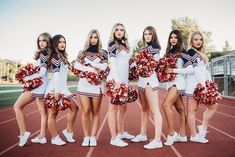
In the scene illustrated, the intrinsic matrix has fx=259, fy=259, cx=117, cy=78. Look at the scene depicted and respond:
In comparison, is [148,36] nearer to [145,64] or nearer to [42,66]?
[145,64]

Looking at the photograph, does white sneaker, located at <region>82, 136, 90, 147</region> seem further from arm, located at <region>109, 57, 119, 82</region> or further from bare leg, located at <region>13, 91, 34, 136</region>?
arm, located at <region>109, 57, 119, 82</region>

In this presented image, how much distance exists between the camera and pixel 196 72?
4.44 metres

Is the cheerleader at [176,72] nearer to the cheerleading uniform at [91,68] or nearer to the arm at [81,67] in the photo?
the cheerleading uniform at [91,68]

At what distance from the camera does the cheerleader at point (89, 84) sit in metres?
4.30

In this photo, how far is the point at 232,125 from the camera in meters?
6.70

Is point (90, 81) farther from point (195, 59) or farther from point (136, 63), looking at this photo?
point (195, 59)

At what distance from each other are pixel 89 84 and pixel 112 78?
41cm

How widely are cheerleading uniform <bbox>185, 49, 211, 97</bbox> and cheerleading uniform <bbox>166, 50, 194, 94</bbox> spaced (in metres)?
0.08

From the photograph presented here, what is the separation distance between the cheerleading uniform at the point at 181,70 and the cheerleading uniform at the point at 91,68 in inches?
48.5

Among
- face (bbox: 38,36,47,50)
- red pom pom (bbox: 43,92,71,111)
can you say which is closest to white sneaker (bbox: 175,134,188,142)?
red pom pom (bbox: 43,92,71,111)

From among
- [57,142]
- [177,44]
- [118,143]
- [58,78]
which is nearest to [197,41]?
[177,44]

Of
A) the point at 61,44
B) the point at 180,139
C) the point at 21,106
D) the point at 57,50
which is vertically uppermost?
the point at 61,44

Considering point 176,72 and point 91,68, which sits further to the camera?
point 176,72

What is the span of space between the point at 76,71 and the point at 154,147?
70.5 inches
